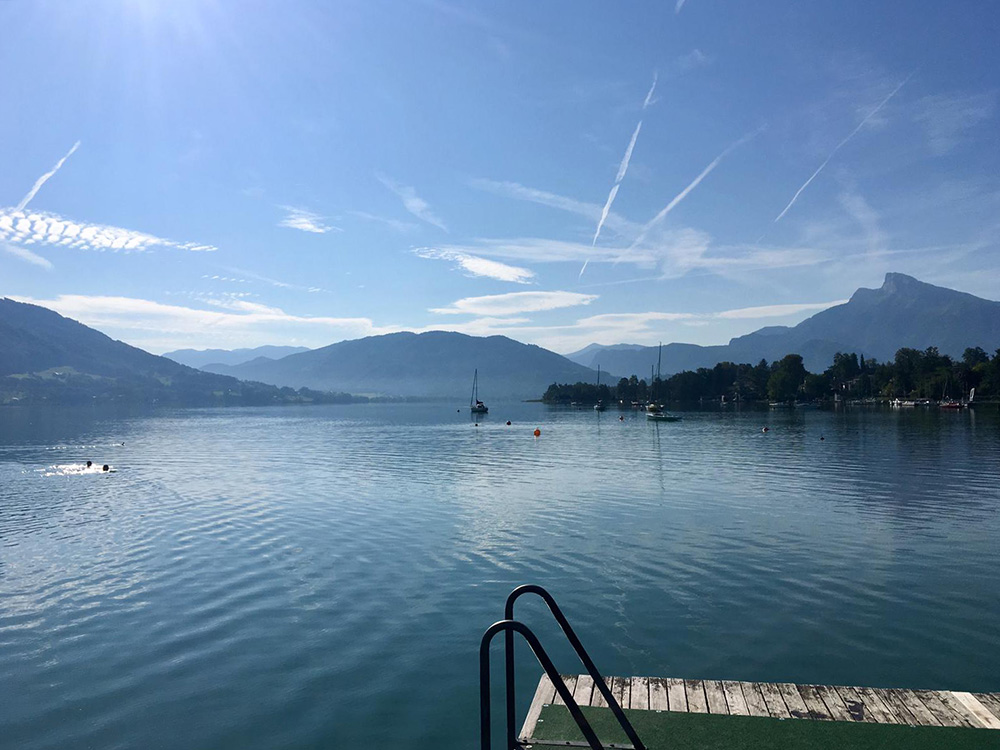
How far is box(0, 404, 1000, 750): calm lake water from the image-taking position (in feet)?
42.4

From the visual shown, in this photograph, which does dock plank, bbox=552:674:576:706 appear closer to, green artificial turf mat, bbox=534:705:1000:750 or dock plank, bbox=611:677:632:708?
green artificial turf mat, bbox=534:705:1000:750

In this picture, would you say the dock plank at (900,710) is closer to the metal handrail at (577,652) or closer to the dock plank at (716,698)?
the dock plank at (716,698)

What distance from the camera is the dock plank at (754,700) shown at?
31.7ft

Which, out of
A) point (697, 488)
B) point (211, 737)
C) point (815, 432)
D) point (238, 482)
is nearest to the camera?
point (211, 737)

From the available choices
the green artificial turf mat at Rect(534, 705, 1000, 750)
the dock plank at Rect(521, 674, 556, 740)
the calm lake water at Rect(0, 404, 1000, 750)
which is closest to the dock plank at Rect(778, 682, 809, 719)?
the green artificial turf mat at Rect(534, 705, 1000, 750)

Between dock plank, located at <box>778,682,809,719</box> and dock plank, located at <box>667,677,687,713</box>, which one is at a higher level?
dock plank, located at <box>778,682,809,719</box>

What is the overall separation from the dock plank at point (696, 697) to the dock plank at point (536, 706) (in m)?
2.17

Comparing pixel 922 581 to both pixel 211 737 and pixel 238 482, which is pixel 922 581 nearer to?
pixel 211 737

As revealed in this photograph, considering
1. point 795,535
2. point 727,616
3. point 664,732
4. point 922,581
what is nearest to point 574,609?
point 727,616

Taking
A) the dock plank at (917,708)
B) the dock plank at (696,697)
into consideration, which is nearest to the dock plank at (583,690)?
the dock plank at (696,697)

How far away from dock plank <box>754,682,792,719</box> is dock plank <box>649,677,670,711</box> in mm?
1515

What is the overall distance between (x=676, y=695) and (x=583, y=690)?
4.89ft

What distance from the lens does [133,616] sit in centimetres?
1786

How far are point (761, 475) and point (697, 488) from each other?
9763 millimetres
